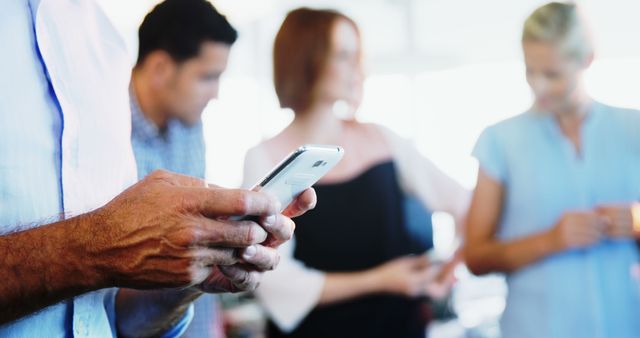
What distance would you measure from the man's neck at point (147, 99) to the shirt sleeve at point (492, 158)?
911 millimetres

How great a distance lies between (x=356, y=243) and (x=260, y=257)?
115 cm

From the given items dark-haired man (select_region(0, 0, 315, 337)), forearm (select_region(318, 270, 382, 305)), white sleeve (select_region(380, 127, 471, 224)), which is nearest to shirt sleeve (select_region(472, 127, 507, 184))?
white sleeve (select_region(380, 127, 471, 224))

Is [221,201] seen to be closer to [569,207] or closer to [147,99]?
[569,207]

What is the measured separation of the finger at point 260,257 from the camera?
2.38 feet

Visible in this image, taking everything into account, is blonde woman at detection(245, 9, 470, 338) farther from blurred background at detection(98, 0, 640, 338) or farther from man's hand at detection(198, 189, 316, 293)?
blurred background at detection(98, 0, 640, 338)

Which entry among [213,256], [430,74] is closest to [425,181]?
[213,256]

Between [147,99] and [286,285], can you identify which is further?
[147,99]

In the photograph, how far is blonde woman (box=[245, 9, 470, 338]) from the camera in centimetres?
186

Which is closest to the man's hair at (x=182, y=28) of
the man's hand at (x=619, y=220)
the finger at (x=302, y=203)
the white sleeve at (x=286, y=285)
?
the white sleeve at (x=286, y=285)

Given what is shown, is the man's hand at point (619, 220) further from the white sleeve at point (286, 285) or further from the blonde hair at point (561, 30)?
the white sleeve at point (286, 285)

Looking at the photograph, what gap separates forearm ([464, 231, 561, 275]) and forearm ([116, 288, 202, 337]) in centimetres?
101

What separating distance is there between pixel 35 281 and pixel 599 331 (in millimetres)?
1446

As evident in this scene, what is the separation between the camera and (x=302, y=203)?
2.75 feet

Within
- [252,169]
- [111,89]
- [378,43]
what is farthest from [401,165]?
[378,43]
